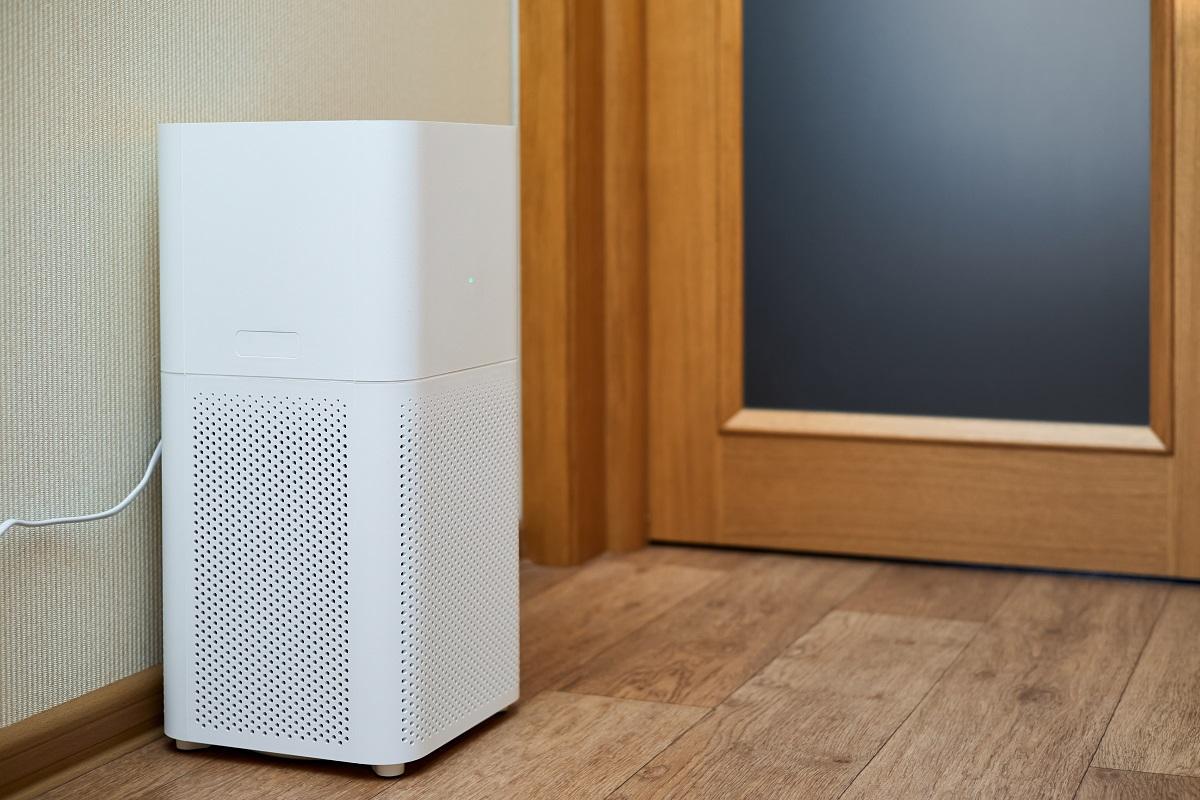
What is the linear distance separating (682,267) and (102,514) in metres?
1.08

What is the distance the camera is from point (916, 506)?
2102 mm

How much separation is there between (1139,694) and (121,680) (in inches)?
41.4

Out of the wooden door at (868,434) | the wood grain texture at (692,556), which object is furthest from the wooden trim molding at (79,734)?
the wooden door at (868,434)

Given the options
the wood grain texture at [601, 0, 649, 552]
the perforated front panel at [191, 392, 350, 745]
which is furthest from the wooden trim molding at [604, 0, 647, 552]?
the perforated front panel at [191, 392, 350, 745]

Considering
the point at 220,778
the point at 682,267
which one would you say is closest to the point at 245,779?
the point at 220,778

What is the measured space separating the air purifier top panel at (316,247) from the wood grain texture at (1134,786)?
69 cm

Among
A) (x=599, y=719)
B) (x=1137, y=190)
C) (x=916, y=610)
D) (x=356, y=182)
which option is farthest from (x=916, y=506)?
(x=356, y=182)

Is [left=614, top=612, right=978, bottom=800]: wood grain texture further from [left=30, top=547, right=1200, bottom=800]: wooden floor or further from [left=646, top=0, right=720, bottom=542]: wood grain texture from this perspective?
[left=646, top=0, right=720, bottom=542]: wood grain texture

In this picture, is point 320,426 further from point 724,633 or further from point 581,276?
point 581,276

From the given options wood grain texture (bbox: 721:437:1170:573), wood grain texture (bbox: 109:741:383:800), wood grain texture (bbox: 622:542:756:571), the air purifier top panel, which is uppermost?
the air purifier top panel

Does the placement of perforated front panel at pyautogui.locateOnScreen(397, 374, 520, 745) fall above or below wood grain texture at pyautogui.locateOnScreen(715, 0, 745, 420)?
below

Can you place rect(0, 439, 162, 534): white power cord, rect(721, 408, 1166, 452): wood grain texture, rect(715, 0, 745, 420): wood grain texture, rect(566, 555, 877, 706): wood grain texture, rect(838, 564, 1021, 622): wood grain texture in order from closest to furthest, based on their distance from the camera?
1. rect(0, 439, 162, 534): white power cord
2. rect(566, 555, 877, 706): wood grain texture
3. rect(838, 564, 1021, 622): wood grain texture
4. rect(721, 408, 1166, 452): wood grain texture
5. rect(715, 0, 745, 420): wood grain texture

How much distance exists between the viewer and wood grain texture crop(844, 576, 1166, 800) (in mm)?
1295

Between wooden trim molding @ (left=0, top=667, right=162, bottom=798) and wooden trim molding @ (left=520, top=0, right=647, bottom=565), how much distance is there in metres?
0.81
